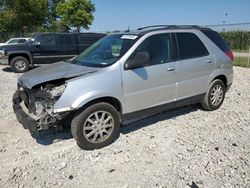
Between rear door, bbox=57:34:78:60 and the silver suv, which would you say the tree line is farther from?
the silver suv

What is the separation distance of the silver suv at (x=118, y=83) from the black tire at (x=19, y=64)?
7795 millimetres

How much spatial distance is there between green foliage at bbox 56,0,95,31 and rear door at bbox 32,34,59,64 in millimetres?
26042

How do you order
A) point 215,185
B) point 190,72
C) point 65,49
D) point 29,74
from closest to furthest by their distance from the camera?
point 215,185
point 29,74
point 190,72
point 65,49

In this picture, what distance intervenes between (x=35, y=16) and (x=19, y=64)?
1065 inches

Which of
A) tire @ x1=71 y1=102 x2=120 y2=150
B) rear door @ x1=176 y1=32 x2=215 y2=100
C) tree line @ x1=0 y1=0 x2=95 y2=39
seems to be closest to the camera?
tire @ x1=71 y1=102 x2=120 y2=150

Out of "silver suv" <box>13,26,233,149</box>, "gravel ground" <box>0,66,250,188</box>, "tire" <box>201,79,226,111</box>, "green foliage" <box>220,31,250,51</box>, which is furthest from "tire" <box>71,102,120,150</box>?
"green foliage" <box>220,31,250,51</box>

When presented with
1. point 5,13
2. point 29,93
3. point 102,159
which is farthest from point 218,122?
point 5,13

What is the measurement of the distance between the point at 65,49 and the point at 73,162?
9.44 m

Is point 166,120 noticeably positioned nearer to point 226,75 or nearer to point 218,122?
point 218,122

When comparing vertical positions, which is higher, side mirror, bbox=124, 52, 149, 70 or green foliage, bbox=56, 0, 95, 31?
green foliage, bbox=56, 0, 95, 31

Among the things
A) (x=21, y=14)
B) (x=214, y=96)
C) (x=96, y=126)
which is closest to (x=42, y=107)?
(x=96, y=126)

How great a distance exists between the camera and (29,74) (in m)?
4.65

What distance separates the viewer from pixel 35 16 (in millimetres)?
36625

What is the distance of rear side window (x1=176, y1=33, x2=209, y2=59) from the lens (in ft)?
16.9
